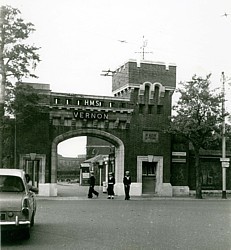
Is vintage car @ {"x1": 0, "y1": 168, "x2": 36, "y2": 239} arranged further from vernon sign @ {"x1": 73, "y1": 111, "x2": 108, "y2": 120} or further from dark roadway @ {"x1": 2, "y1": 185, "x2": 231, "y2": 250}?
vernon sign @ {"x1": 73, "y1": 111, "x2": 108, "y2": 120}

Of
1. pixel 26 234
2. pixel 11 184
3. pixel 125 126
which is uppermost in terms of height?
pixel 125 126

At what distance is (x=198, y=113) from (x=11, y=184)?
23.4m

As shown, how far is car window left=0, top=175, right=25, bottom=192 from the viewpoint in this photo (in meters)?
12.5

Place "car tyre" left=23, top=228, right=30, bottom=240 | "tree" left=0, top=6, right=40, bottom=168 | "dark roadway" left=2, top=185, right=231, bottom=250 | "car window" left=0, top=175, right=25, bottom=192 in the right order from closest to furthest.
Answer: "dark roadway" left=2, top=185, right=231, bottom=250
"car tyre" left=23, top=228, right=30, bottom=240
"car window" left=0, top=175, right=25, bottom=192
"tree" left=0, top=6, right=40, bottom=168

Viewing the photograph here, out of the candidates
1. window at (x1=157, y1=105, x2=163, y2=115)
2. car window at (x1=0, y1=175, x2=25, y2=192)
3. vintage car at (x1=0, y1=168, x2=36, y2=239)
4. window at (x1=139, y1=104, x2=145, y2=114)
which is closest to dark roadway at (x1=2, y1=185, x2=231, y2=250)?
vintage car at (x1=0, y1=168, x2=36, y2=239)

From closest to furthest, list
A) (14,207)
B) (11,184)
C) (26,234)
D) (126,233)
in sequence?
(14,207) < (26,234) < (11,184) < (126,233)

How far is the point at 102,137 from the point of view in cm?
3700

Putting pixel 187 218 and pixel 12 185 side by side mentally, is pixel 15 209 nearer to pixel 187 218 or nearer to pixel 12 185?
pixel 12 185

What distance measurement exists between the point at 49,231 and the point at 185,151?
26.2 metres

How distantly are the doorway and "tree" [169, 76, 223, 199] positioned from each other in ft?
13.5

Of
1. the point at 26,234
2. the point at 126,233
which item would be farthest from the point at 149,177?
the point at 26,234

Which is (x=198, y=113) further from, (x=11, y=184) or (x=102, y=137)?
(x=11, y=184)

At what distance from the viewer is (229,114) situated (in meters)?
35.1

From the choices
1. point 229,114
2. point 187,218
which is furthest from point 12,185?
point 229,114
